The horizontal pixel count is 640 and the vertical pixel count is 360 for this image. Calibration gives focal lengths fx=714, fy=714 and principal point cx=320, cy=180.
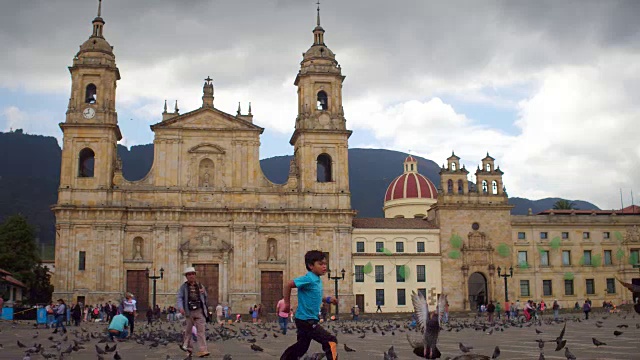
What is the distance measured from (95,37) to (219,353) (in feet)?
153

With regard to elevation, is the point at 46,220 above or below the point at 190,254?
above

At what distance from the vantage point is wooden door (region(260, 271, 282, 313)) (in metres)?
53.4

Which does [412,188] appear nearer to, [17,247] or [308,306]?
[17,247]

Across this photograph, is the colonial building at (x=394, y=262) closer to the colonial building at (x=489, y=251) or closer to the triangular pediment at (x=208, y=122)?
the colonial building at (x=489, y=251)

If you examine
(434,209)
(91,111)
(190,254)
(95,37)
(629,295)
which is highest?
(95,37)

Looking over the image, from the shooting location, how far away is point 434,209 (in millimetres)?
59406

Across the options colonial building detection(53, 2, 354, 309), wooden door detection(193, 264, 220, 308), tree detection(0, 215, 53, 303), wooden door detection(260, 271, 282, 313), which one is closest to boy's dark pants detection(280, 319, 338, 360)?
colonial building detection(53, 2, 354, 309)

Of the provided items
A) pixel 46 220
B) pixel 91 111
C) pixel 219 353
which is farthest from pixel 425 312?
pixel 46 220

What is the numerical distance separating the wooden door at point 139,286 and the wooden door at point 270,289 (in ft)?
27.7

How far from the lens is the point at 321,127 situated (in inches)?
2237

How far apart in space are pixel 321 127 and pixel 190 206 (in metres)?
12.0

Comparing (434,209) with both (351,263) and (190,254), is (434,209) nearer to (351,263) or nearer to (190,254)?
(351,263)

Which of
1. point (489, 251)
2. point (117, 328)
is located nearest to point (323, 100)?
point (489, 251)

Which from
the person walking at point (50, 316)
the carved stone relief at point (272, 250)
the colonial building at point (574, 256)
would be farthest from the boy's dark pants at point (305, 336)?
the colonial building at point (574, 256)
